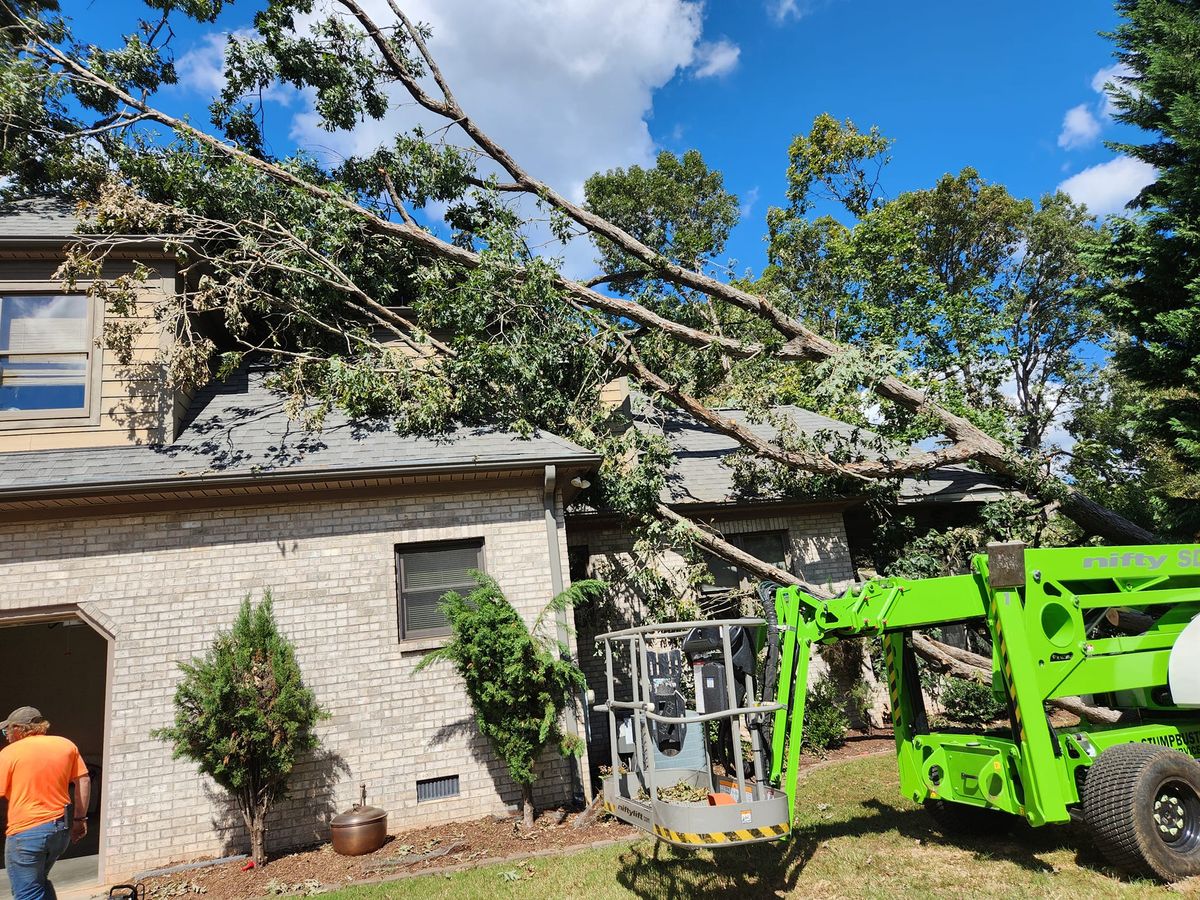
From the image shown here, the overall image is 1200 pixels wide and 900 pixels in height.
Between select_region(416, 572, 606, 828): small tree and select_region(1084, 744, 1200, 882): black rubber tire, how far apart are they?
4.83 meters

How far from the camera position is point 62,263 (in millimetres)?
9336

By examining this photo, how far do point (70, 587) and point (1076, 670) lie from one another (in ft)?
32.2

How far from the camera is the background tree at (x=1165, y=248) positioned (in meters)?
11.3

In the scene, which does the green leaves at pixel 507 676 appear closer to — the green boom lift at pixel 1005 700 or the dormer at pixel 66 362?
the green boom lift at pixel 1005 700

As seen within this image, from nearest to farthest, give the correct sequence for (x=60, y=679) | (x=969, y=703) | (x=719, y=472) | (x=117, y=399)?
1. (x=117, y=399)
2. (x=969, y=703)
3. (x=60, y=679)
4. (x=719, y=472)

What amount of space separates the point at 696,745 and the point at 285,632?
509 cm

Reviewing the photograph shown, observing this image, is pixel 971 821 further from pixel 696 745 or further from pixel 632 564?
pixel 632 564

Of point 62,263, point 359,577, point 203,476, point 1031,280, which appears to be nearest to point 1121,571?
point 359,577

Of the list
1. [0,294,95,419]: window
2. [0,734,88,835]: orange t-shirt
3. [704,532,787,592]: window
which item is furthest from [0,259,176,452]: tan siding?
[704,532,787,592]: window

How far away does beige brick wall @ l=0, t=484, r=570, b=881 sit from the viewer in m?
7.79

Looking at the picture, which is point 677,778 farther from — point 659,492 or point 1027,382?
point 1027,382

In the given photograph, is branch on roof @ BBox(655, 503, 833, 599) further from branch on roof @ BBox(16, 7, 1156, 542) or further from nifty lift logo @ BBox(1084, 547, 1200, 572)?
nifty lift logo @ BBox(1084, 547, 1200, 572)

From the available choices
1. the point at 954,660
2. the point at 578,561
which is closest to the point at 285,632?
the point at 578,561

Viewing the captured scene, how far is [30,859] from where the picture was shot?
18.1 feet
